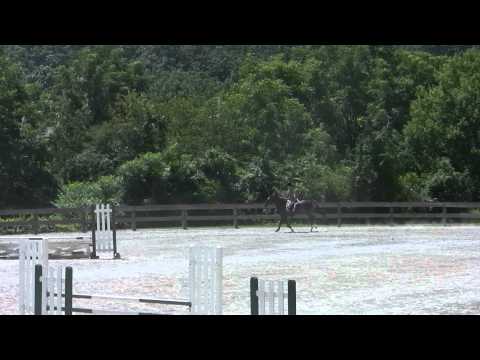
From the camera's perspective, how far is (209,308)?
9.03 m

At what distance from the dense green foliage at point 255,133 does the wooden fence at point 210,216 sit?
2442 millimetres

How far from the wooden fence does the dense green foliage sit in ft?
8.01

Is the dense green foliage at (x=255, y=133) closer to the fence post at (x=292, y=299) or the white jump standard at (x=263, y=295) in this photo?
the white jump standard at (x=263, y=295)

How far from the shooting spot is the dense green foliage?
41.3m

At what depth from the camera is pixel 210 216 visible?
115ft

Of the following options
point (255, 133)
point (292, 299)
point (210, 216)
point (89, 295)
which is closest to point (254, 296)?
point (292, 299)

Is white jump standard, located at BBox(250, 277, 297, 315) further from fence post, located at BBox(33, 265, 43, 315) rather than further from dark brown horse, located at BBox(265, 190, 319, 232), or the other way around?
dark brown horse, located at BBox(265, 190, 319, 232)

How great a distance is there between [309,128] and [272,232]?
18703 millimetres

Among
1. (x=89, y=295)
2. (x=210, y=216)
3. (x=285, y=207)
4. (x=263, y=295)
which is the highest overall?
(x=285, y=207)

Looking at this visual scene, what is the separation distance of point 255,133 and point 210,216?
1201cm

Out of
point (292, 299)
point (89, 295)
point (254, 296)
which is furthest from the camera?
point (89, 295)

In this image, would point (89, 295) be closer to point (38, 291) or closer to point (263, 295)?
point (38, 291)
